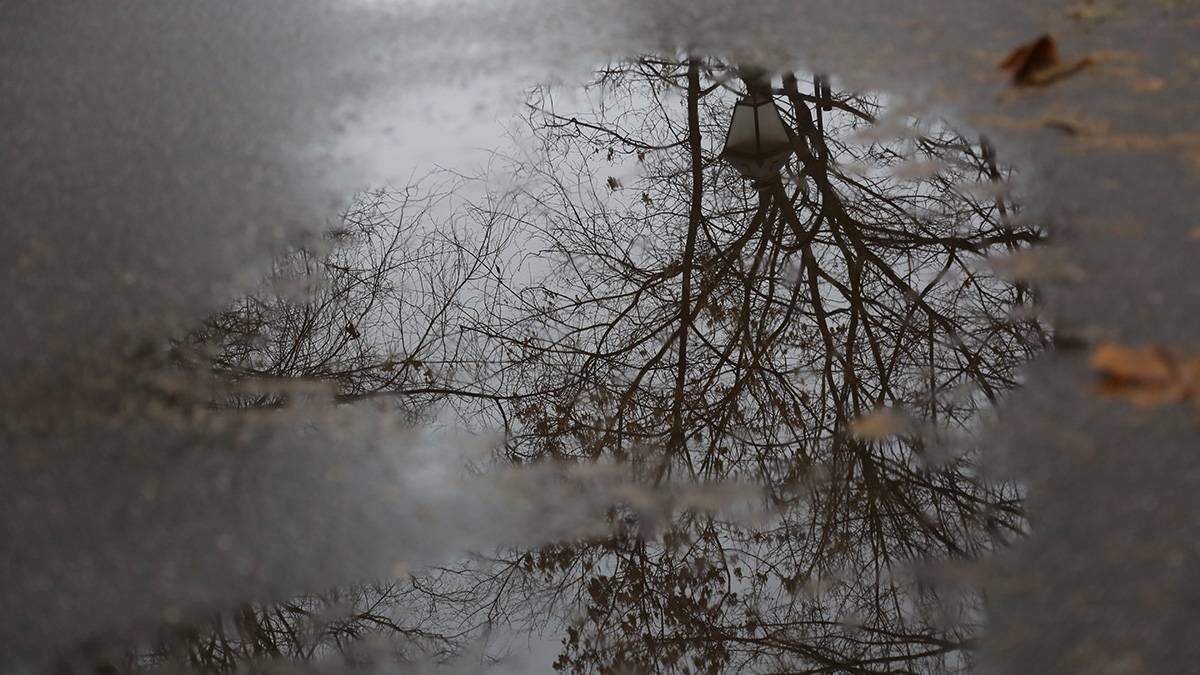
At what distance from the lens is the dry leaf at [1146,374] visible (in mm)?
1460

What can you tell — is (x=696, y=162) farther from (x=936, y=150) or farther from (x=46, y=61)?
(x=46, y=61)

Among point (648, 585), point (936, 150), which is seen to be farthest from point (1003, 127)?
point (648, 585)

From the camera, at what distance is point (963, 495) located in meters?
1.48

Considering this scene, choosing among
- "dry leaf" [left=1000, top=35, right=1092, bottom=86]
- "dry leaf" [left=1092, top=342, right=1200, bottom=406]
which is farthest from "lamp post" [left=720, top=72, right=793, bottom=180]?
"dry leaf" [left=1092, top=342, right=1200, bottom=406]

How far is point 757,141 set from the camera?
92.2 inches

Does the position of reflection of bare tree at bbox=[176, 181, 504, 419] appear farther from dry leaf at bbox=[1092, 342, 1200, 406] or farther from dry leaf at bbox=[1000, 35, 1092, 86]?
dry leaf at bbox=[1000, 35, 1092, 86]

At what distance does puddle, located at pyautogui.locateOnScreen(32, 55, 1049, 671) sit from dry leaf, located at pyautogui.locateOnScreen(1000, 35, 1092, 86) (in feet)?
0.83

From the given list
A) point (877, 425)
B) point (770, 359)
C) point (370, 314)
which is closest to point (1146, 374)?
point (877, 425)

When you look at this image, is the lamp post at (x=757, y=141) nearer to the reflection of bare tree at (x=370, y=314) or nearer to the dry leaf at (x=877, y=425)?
the reflection of bare tree at (x=370, y=314)

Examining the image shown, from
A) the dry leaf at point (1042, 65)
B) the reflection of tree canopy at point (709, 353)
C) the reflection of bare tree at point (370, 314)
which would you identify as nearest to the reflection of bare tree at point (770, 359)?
the reflection of tree canopy at point (709, 353)

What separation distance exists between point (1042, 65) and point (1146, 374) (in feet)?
3.45

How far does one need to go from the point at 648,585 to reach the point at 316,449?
0.55m

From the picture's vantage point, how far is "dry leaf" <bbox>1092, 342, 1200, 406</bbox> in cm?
146

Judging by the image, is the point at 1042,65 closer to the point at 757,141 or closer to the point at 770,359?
the point at 757,141
